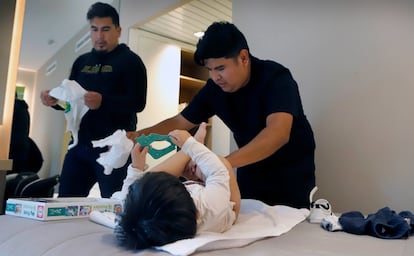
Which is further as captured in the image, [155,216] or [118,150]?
[118,150]

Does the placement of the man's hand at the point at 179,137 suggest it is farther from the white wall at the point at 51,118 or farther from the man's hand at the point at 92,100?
the white wall at the point at 51,118

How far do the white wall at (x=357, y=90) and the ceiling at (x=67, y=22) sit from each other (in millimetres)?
628

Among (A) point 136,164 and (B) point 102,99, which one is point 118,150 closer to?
(A) point 136,164

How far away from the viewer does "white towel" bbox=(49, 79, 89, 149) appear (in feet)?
4.23

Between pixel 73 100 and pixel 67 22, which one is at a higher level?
pixel 67 22

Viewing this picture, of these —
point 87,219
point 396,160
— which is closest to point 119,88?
point 87,219

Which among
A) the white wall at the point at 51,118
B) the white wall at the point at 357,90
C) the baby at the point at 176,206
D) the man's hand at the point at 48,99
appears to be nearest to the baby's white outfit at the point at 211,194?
the baby at the point at 176,206

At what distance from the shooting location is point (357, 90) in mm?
1270

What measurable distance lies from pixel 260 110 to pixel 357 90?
0.43 m

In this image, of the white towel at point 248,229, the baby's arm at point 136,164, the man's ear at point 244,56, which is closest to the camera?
the white towel at point 248,229

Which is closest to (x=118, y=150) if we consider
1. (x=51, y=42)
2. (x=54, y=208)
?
(x=54, y=208)

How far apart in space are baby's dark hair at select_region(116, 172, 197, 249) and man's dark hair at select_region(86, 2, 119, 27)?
3.79ft

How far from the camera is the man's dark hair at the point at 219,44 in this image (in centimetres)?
101

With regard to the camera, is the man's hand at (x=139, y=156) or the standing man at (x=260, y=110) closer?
the man's hand at (x=139, y=156)
